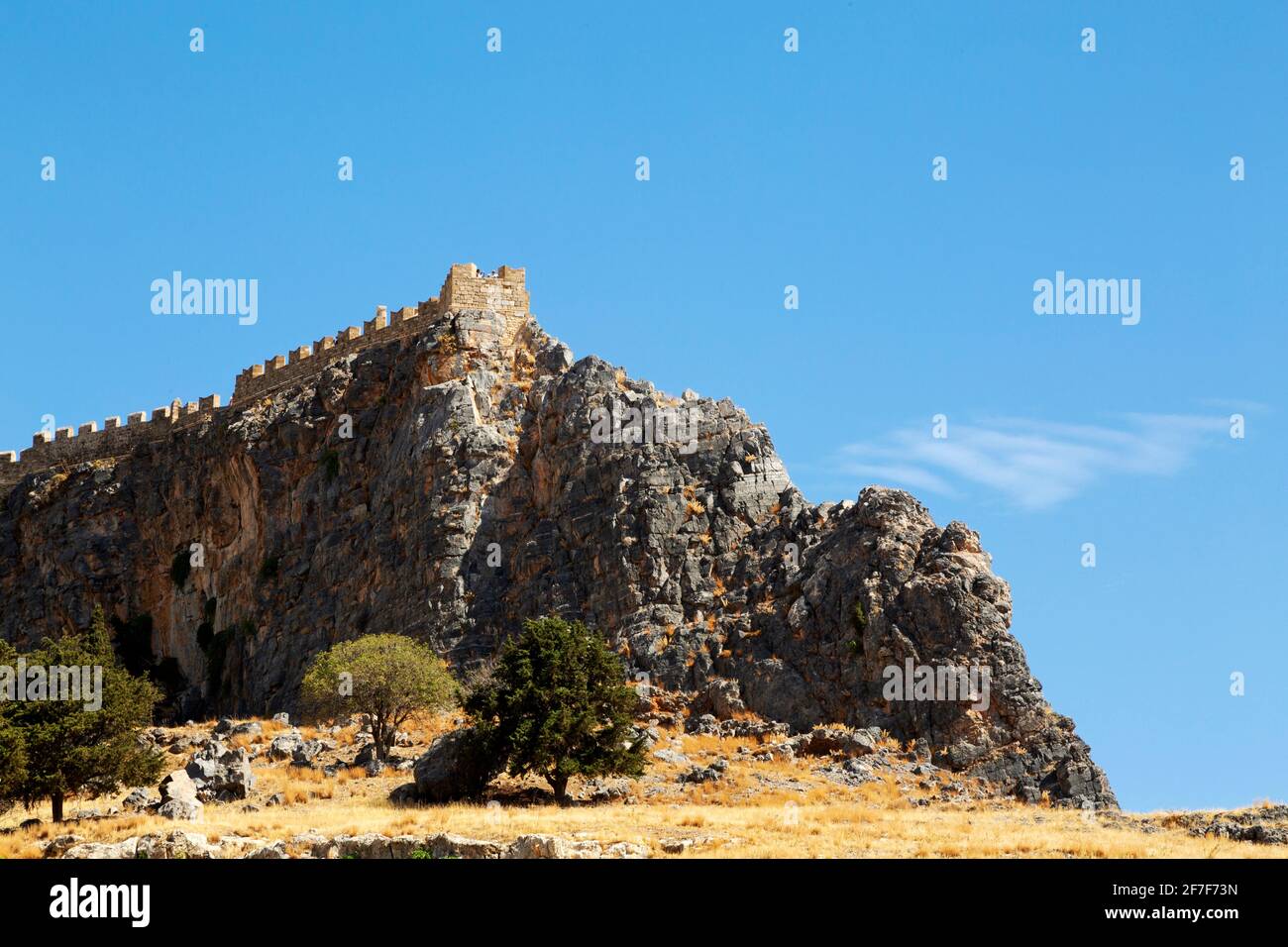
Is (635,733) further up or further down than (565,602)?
further down

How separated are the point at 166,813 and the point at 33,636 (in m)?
39.9

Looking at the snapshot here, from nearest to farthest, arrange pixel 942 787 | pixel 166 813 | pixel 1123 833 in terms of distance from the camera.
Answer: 1. pixel 1123 833
2. pixel 166 813
3. pixel 942 787

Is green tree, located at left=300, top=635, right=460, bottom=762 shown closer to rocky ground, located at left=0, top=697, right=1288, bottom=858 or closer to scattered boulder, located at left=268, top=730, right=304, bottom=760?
rocky ground, located at left=0, top=697, right=1288, bottom=858

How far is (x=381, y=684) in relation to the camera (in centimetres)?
5325

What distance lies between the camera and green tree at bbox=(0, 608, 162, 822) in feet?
139

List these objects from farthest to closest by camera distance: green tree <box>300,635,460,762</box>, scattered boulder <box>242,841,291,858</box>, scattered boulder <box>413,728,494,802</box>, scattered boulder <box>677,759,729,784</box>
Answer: green tree <box>300,635,460,762</box>, scattered boulder <box>677,759,729,784</box>, scattered boulder <box>413,728,494,802</box>, scattered boulder <box>242,841,291,858</box>

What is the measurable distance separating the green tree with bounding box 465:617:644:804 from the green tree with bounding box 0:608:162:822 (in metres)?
9.25

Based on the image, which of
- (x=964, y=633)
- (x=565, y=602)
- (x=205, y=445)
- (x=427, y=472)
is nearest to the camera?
(x=964, y=633)

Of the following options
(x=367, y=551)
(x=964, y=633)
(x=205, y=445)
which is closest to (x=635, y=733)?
(x=964, y=633)

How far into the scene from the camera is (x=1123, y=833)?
38.4 m

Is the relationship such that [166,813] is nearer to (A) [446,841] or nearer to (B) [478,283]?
(A) [446,841]

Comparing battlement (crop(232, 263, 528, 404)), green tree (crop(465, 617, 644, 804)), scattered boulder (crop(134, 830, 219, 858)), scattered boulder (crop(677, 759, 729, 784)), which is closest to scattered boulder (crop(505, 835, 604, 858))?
scattered boulder (crop(134, 830, 219, 858))
